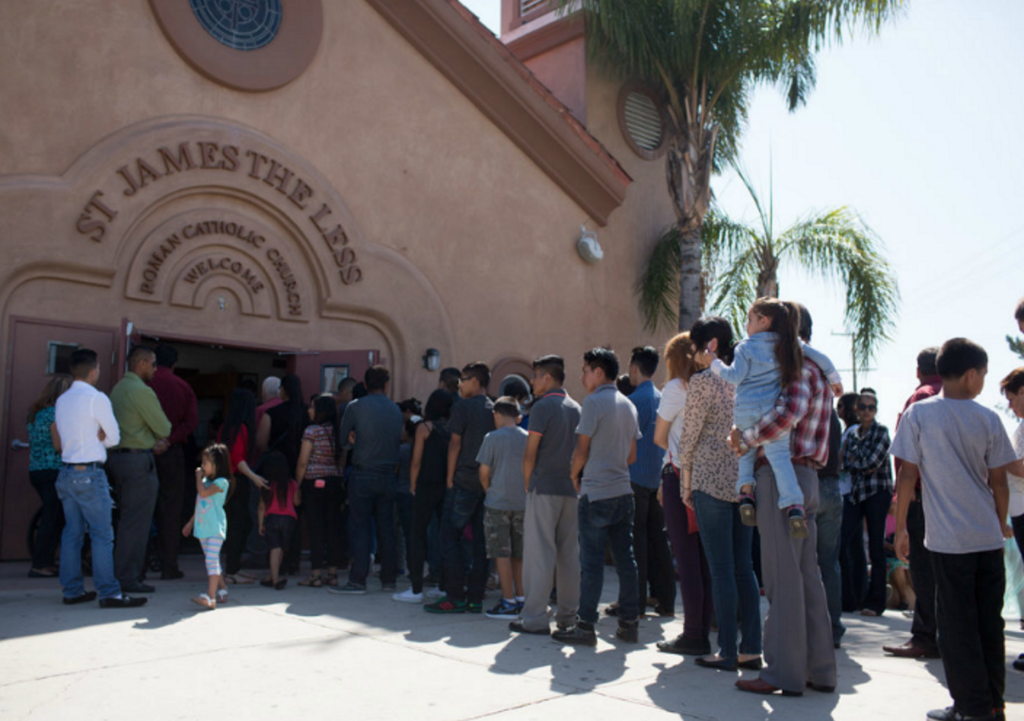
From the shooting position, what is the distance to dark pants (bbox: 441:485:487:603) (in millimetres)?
6918

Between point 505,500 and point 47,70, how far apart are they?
645 centimetres

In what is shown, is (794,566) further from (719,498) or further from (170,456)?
(170,456)

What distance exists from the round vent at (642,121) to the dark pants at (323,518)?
8.99 meters

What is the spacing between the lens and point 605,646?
5.77 metres

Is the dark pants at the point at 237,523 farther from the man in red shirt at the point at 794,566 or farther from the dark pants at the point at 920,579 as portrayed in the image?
the dark pants at the point at 920,579

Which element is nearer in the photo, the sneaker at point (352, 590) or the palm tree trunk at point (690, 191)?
the sneaker at point (352, 590)

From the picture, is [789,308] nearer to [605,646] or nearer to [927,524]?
[927,524]

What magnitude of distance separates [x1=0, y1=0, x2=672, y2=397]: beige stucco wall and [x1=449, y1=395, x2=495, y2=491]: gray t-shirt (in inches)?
157

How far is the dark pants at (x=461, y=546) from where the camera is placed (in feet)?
22.7

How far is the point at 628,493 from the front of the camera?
232 inches

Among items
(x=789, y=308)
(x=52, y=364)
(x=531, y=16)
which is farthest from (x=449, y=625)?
(x=531, y=16)

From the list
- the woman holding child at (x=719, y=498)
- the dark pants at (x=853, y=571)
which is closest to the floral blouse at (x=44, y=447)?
the woman holding child at (x=719, y=498)

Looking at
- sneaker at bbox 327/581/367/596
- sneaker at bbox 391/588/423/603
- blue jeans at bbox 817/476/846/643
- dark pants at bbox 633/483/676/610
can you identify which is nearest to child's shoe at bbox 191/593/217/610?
sneaker at bbox 327/581/367/596

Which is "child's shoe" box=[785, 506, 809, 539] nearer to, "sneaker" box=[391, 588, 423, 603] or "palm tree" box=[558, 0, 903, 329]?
"sneaker" box=[391, 588, 423, 603]
